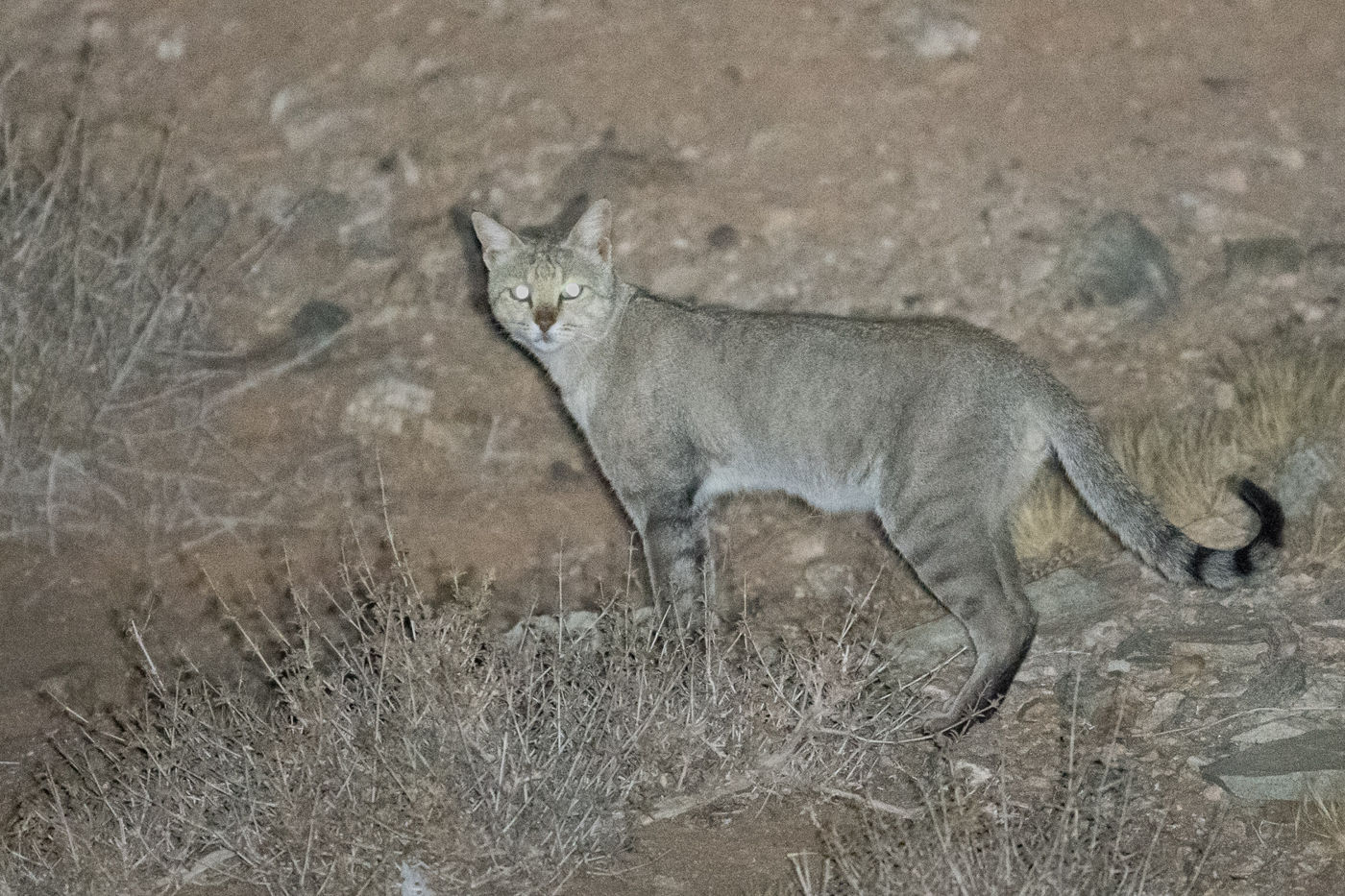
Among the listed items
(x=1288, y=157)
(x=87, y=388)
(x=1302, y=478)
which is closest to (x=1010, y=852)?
(x=1302, y=478)

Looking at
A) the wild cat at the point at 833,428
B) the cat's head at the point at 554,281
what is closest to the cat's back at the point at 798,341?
the wild cat at the point at 833,428

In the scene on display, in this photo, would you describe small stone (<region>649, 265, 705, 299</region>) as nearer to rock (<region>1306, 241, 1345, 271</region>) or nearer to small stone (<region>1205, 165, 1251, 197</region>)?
small stone (<region>1205, 165, 1251, 197</region>)

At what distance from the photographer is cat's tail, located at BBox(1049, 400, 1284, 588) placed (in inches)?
202

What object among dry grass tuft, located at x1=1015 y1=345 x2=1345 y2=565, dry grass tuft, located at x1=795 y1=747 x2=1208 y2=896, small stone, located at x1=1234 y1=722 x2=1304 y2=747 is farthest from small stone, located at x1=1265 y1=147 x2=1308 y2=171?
dry grass tuft, located at x1=795 y1=747 x2=1208 y2=896

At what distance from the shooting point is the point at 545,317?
231 inches

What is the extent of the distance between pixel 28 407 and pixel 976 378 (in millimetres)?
4659

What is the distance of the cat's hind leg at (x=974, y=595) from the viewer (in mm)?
5262

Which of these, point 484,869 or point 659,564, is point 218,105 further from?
point 484,869

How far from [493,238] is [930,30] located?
4.17m

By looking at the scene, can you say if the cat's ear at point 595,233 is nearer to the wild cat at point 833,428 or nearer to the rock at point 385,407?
the wild cat at point 833,428

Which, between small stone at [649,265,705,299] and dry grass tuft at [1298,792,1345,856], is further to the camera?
small stone at [649,265,705,299]

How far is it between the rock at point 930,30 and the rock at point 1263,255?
2.07 m

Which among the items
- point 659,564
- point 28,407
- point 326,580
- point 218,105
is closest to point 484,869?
point 659,564

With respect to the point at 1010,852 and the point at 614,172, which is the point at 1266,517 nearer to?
the point at 1010,852
